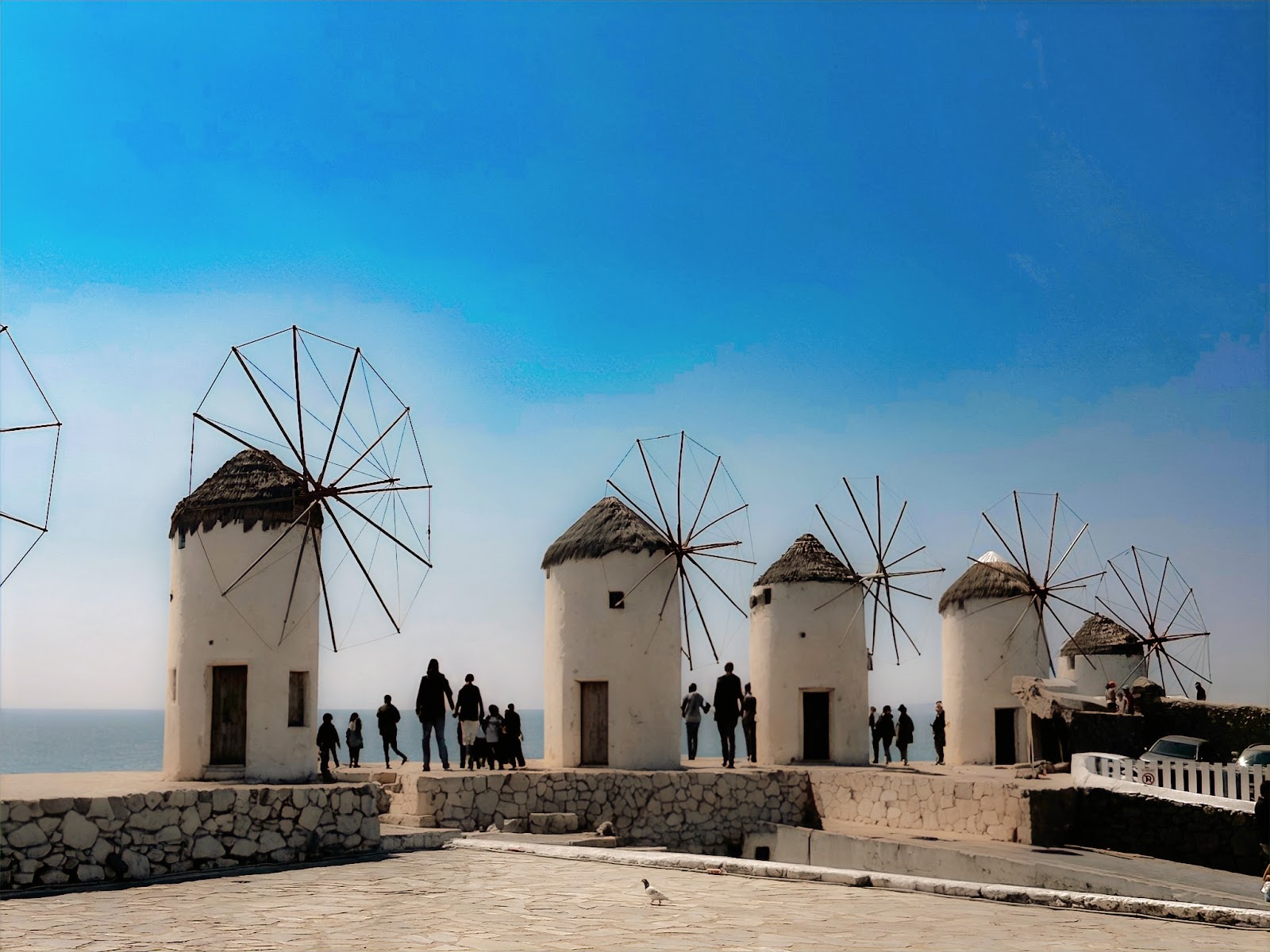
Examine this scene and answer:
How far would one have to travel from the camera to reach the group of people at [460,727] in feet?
60.7

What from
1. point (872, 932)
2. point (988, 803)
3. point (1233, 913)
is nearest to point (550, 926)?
point (872, 932)

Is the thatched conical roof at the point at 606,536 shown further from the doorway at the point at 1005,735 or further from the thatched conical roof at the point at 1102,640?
the thatched conical roof at the point at 1102,640

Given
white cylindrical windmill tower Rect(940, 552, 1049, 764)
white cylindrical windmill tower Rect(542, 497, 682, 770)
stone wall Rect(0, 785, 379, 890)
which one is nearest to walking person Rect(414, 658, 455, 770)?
white cylindrical windmill tower Rect(542, 497, 682, 770)

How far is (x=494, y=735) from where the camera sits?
1939cm

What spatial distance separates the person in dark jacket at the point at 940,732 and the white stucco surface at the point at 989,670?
71cm

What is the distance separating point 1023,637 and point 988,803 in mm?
8769

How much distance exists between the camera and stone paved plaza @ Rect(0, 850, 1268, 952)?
8.25 metres

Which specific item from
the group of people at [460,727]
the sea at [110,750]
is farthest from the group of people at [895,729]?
the sea at [110,750]

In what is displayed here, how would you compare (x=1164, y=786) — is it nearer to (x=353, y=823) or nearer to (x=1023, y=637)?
(x=1023, y=637)

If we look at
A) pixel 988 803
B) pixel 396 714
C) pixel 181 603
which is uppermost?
pixel 181 603

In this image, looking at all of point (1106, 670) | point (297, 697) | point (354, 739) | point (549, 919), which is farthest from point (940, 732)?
point (549, 919)

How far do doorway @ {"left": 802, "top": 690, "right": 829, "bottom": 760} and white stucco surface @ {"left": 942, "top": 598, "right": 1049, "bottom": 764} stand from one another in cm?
377

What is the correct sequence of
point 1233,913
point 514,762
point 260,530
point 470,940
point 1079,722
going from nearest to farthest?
point 470,940 < point 1233,913 < point 260,530 < point 514,762 < point 1079,722

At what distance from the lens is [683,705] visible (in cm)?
2400
